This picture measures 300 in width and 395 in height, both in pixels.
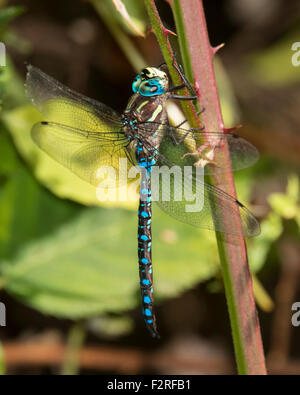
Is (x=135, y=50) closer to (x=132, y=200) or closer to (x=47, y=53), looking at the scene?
(x=47, y=53)

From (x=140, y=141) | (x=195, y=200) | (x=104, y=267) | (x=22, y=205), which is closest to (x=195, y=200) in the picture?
(x=195, y=200)

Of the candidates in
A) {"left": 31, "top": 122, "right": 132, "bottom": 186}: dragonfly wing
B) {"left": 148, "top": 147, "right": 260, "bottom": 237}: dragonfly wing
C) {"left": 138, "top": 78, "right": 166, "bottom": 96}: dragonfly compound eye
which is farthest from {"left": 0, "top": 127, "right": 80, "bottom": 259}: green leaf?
{"left": 138, "top": 78, "right": 166, "bottom": 96}: dragonfly compound eye

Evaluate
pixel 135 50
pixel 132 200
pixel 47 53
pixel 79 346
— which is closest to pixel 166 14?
pixel 135 50

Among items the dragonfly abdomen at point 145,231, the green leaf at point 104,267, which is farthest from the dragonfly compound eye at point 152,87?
the green leaf at point 104,267

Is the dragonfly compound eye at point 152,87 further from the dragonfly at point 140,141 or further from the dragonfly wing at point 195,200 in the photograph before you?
the dragonfly wing at point 195,200

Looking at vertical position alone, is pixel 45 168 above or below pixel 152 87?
above

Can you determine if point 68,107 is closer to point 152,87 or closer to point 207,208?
point 152,87

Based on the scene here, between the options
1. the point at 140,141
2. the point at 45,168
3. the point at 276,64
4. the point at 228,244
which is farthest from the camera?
the point at 276,64
